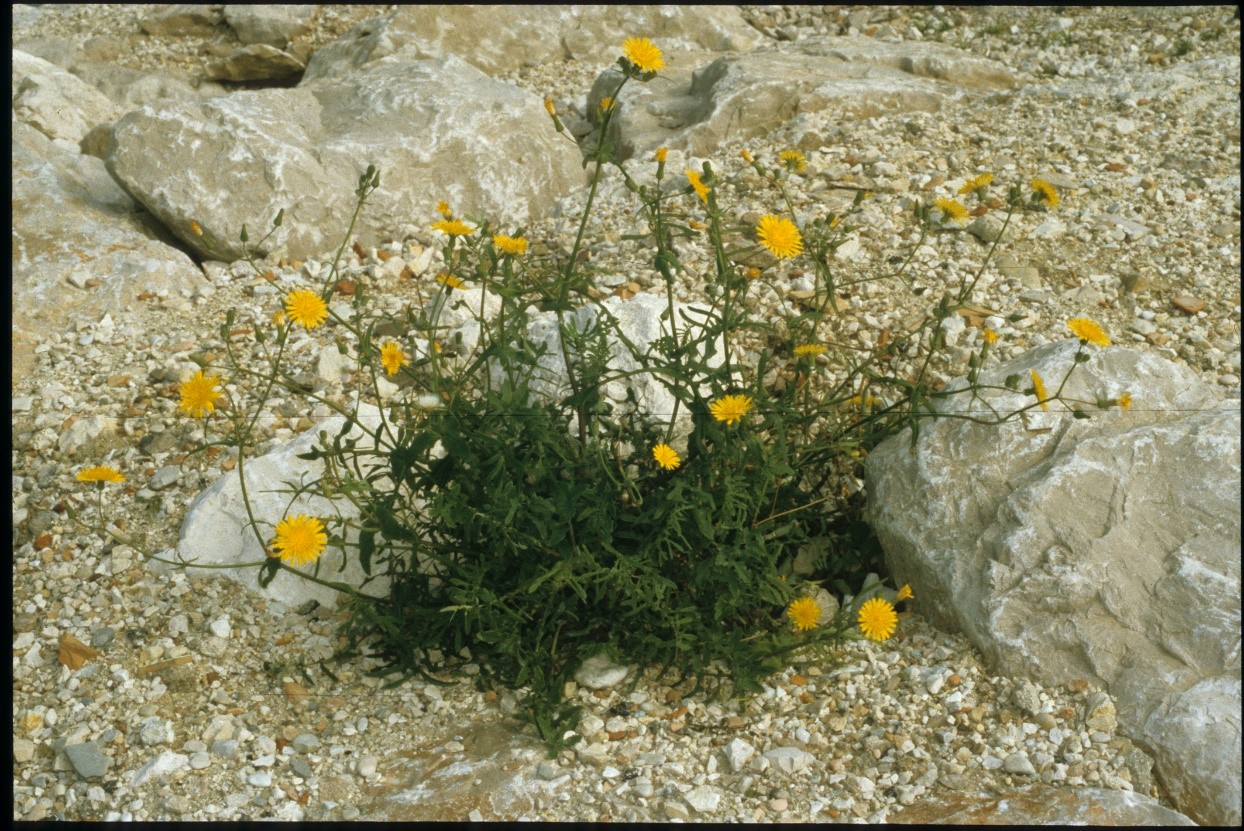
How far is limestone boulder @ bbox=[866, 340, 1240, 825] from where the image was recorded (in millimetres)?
2479

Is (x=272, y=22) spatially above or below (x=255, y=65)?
above

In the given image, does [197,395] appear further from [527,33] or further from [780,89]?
[527,33]

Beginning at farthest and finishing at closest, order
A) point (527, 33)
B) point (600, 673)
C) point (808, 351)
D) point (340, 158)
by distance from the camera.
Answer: point (527, 33)
point (340, 158)
point (808, 351)
point (600, 673)

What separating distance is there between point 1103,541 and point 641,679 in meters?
1.10

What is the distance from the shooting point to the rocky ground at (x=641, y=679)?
2539 mm

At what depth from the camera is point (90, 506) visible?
3424 millimetres

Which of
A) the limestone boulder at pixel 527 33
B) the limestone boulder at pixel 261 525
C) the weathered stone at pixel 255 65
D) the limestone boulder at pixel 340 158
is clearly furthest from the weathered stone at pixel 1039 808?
the weathered stone at pixel 255 65

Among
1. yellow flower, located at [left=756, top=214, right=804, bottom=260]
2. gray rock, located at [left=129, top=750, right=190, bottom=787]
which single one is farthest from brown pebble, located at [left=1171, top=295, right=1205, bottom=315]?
gray rock, located at [left=129, top=750, right=190, bottom=787]

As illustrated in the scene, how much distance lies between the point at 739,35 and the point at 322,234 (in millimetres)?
3109

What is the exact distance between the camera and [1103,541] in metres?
2.66

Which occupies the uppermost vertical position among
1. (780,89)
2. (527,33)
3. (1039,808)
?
(780,89)

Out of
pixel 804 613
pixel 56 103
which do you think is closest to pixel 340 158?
pixel 56 103

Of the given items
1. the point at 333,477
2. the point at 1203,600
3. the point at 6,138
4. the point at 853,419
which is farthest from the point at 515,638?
the point at 6,138

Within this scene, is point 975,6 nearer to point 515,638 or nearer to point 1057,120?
point 1057,120
